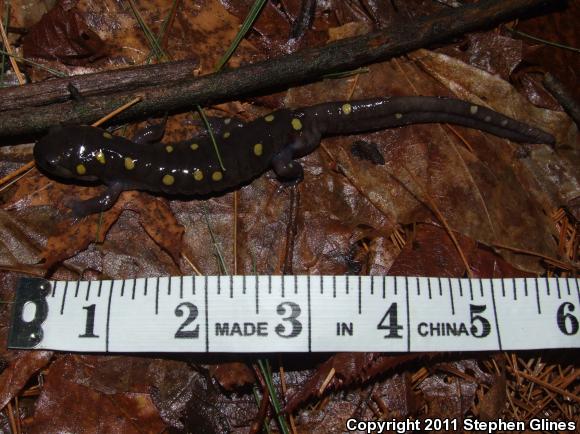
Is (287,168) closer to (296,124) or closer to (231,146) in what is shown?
(296,124)

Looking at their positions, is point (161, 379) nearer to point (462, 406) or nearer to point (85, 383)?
point (85, 383)

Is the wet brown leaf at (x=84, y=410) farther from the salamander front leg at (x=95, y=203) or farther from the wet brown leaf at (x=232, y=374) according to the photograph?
the salamander front leg at (x=95, y=203)

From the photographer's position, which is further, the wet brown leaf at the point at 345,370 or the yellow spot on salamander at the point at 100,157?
the yellow spot on salamander at the point at 100,157

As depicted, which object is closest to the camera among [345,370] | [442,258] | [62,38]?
[345,370]

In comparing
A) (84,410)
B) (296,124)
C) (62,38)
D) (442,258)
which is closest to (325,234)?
(442,258)

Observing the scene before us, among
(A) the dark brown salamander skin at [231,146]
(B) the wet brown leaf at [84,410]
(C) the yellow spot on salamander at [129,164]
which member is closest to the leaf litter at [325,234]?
(B) the wet brown leaf at [84,410]

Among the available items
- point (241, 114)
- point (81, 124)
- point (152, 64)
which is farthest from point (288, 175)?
point (81, 124)

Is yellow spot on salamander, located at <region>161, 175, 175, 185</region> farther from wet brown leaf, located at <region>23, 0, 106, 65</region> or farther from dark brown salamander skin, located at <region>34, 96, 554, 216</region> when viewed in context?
wet brown leaf, located at <region>23, 0, 106, 65</region>
